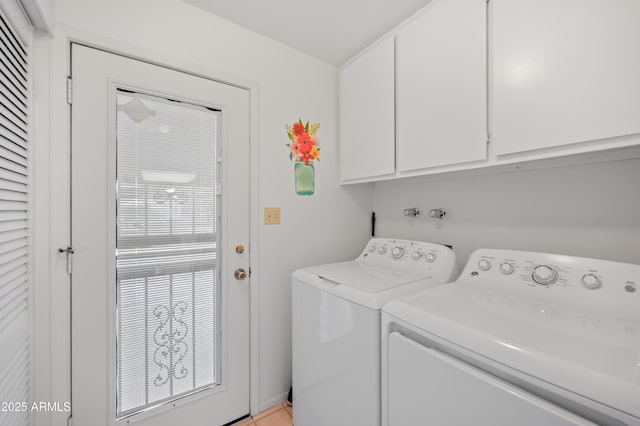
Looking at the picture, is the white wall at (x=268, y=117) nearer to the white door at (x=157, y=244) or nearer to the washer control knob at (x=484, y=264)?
the white door at (x=157, y=244)

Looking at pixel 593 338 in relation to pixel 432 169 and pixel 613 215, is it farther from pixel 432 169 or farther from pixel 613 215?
pixel 432 169

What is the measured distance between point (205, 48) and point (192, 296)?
1.39 metres

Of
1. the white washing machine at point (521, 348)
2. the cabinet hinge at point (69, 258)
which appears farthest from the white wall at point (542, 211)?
the cabinet hinge at point (69, 258)

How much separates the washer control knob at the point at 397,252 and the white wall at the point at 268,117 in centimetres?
51

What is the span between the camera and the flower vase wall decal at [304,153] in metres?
1.81

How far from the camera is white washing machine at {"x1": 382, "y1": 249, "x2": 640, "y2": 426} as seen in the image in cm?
58

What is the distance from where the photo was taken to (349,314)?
113 centimetres

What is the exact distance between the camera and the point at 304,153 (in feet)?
6.07

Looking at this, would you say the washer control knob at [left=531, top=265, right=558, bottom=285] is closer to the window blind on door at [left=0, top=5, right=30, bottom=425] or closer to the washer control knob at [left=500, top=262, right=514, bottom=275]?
the washer control knob at [left=500, top=262, right=514, bottom=275]

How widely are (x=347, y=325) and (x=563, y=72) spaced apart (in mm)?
1282

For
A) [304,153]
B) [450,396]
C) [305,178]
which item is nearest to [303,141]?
[304,153]

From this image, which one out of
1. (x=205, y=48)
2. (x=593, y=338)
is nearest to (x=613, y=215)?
(x=593, y=338)

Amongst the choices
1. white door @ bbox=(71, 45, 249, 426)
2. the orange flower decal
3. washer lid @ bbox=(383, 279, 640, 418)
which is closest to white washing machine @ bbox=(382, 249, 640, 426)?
washer lid @ bbox=(383, 279, 640, 418)

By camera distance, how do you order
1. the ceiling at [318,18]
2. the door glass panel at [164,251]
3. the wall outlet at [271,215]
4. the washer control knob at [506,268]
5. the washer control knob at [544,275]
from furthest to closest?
1. the wall outlet at [271,215]
2. the ceiling at [318,18]
3. the door glass panel at [164,251]
4. the washer control knob at [506,268]
5. the washer control knob at [544,275]
